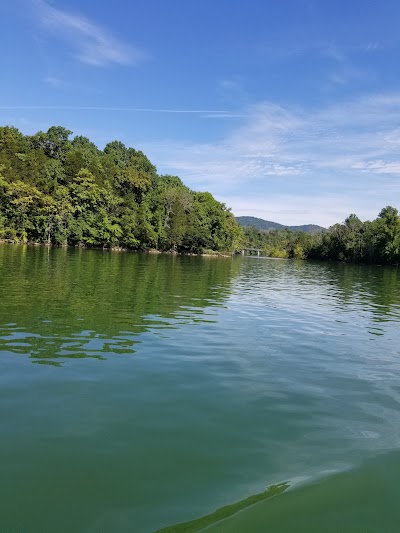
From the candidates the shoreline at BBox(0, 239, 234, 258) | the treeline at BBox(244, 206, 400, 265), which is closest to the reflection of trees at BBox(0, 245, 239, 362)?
the shoreline at BBox(0, 239, 234, 258)

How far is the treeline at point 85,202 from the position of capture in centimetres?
6925

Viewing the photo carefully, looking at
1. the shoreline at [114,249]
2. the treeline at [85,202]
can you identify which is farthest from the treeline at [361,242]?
the treeline at [85,202]

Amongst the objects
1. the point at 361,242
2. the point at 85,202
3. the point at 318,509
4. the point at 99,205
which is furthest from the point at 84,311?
the point at 361,242

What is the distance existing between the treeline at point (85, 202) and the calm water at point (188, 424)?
60.8 m

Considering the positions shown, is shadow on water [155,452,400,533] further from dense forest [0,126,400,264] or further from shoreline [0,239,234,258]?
dense forest [0,126,400,264]

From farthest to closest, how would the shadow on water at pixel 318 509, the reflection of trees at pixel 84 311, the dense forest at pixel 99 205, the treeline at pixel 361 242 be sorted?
the treeline at pixel 361 242
the dense forest at pixel 99 205
the reflection of trees at pixel 84 311
the shadow on water at pixel 318 509

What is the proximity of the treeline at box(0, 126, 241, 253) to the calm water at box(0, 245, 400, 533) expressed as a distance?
199 feet

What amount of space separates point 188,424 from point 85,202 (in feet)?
253

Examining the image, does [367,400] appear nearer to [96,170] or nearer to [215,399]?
[215,399]

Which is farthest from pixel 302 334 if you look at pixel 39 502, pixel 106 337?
pixel 39 502

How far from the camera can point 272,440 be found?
5613 mm

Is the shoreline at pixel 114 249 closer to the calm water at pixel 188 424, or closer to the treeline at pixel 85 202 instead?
the treeline at pixel 85 202

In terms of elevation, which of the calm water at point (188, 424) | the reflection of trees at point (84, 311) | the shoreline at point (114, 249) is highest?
the shoreline at point (114, 249)

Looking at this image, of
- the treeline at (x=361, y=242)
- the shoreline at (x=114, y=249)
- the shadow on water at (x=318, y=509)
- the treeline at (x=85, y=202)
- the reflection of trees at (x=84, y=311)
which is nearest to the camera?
the shadow on water at (x=318, y=509)
